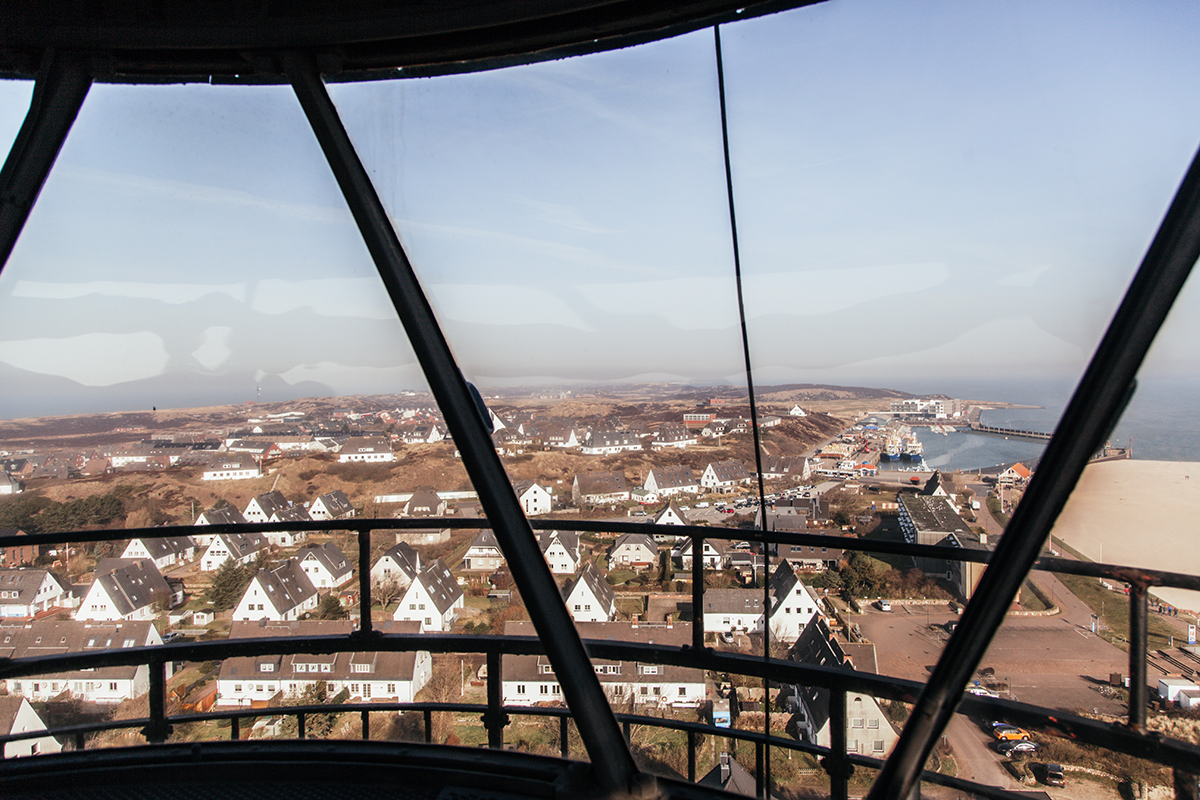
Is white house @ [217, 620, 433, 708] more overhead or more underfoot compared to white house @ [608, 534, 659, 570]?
more underfoot

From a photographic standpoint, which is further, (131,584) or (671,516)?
(131,584)

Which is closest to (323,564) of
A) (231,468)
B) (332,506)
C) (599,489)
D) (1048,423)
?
(332,506)

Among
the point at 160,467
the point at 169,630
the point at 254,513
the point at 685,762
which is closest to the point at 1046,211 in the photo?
the point at 685,762

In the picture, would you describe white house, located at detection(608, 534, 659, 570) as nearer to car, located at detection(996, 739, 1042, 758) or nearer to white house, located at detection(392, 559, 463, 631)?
white house, located at detection(392, 559, 463, 631)

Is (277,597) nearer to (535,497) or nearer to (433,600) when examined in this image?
(433,600)

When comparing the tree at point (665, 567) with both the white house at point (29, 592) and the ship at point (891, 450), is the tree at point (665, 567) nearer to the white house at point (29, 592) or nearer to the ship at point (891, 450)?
the ship at point (891, 450)

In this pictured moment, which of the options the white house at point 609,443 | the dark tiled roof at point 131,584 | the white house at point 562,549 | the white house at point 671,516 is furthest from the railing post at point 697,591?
the dark tiled roof at point 131,584

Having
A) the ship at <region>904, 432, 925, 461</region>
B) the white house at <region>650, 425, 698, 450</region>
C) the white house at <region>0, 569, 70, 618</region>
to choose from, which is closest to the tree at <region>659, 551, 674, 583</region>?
the white house at <region>650, 425, 698, 450</region>
